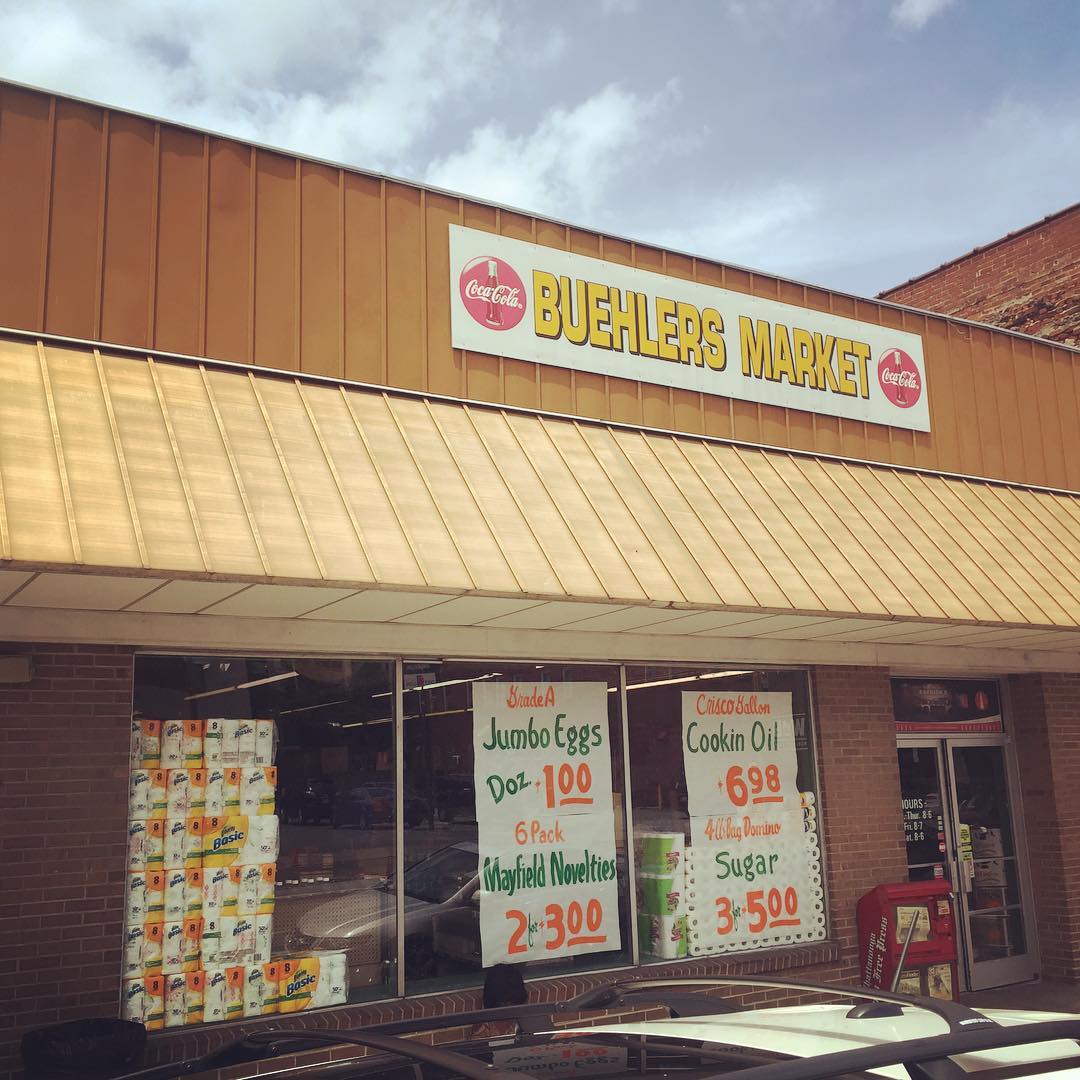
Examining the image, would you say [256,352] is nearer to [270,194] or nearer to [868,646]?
[270,194]

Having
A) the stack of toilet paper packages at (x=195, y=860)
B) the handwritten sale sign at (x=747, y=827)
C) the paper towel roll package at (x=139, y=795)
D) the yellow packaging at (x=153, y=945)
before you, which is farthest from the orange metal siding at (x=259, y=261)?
the yellow packaging at (x=153, y=945)

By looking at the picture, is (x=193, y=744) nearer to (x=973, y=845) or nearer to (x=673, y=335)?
(x=673, y=335)

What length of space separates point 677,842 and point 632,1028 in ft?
19.0

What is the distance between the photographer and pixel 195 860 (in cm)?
706

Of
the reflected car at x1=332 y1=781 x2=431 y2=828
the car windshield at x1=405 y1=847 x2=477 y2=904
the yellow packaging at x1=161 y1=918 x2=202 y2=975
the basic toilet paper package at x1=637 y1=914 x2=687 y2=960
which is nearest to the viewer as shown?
the yellow packaging at x1=161 y1=918 x2=202 y2=975

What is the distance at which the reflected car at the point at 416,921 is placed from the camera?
292 inches

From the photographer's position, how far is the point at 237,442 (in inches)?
261

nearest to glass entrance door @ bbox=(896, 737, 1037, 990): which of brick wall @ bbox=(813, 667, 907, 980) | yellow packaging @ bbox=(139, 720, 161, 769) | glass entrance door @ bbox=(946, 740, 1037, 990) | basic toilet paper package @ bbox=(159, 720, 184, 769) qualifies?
glass entrance door @ bbox=(946, 740, 1037, 990)

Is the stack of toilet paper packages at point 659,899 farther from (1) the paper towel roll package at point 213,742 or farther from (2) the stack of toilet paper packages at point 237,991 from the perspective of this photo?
(1) the paper towel roll package at point 213,742

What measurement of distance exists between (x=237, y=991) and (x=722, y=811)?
4.10 metres

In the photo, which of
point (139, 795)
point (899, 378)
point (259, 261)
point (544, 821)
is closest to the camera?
point (139, 795)

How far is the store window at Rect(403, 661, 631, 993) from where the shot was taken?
777 centimetres

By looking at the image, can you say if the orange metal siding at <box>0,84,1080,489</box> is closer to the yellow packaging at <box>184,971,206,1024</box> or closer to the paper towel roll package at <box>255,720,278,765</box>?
the paper towel roll package at <box>255,720,278,765</box>

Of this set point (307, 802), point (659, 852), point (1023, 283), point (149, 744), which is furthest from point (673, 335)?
point (1023, 283)
